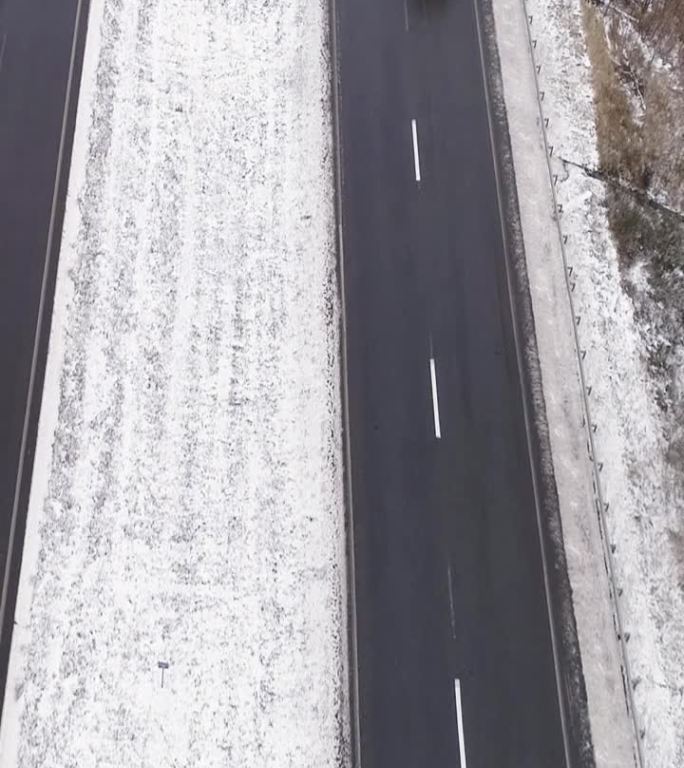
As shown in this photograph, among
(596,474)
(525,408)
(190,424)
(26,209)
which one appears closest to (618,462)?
(596,474)

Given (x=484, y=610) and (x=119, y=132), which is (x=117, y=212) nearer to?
(x=119, y=132)

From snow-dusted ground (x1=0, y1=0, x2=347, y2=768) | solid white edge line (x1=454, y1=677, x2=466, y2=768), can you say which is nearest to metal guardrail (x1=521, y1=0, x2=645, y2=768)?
solid white edge line (x1=454, y1=677, x2=466, y2=768)

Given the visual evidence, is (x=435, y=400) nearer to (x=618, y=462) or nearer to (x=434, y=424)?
(x=434, y=424)

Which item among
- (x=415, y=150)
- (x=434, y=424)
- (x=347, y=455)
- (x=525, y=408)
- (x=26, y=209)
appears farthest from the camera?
(x=415, y=150)

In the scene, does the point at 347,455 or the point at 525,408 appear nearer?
the point at 347,455

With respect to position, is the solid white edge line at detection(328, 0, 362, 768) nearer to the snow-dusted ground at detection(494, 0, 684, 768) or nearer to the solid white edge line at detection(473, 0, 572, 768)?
the solid white edge line at detection(473, 0, 572, 768)

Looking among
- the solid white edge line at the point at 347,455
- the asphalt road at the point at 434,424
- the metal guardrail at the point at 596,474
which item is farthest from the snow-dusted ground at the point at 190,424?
the metal guardrail at the point at 596,474

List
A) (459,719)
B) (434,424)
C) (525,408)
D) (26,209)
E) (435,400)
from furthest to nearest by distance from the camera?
(26,209), (525,408), (435,400), (434,424), (459,719)

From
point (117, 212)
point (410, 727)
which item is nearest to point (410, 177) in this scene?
point (117, 212)
